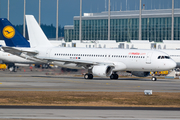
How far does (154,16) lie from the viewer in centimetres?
12312

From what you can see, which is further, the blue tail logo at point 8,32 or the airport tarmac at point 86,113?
the blue tail logo at point 8,32

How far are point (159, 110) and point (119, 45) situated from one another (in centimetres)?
7483

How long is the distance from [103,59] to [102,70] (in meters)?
3.35

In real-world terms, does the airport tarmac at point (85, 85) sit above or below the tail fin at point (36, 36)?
below

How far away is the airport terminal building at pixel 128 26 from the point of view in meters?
122

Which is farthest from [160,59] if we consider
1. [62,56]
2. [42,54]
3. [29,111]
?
[29,111]

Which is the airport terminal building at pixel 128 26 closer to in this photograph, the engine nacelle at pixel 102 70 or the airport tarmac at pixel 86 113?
the engine nacelle at pixel 102 70

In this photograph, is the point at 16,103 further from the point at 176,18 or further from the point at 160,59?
the point at 176,18

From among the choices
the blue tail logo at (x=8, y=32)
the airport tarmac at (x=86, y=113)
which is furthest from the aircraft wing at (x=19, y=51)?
the airport tarmac at (x=86, y=113)

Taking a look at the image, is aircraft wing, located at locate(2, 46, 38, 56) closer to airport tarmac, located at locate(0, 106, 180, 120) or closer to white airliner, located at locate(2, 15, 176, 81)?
white airliner, located at locate(2, 15, 176, 81)

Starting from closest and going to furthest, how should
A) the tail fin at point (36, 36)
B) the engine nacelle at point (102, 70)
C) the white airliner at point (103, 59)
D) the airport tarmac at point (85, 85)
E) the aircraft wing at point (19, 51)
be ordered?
1. the airport tarmac at point (85, 85)
2. the engine nacelle at point (102, 70)
3. the white airliner at point (103, 59)
4. the aircraft wing at point (19, 51)
5. the tail fin at point (36, 36)

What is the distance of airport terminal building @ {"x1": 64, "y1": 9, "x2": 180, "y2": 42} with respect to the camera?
401 ft

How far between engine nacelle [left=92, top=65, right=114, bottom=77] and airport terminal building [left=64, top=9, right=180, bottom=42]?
247 feet

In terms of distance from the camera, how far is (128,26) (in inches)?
5108
